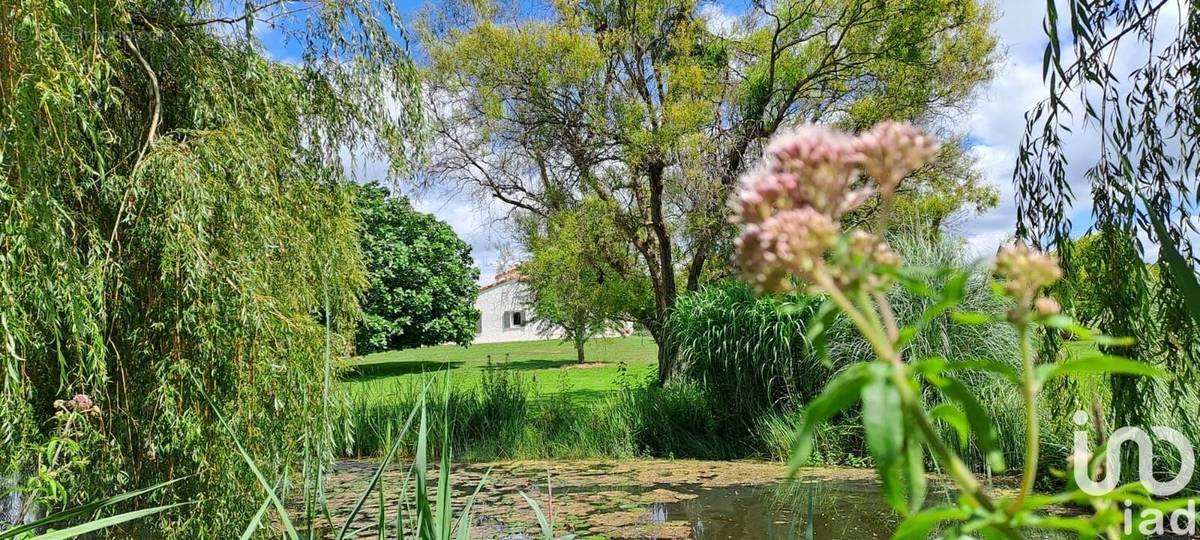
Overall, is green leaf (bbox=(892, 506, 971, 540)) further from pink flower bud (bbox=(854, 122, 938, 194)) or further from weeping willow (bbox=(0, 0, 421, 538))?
weeping willow (bbox=(0, 0, 421, 538))

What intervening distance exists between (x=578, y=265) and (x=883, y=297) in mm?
9428

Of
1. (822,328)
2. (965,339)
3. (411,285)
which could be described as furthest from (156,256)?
(411,285)

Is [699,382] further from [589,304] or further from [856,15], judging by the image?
[856,15]

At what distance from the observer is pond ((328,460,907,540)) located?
4676 mm

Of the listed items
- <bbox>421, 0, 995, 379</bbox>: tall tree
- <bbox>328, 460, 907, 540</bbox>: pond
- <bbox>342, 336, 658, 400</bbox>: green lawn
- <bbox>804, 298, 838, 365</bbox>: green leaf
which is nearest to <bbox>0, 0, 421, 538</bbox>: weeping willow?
<bbox>328, 460, 907, 540</bbox>: pond

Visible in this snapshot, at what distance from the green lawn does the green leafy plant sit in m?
7.15

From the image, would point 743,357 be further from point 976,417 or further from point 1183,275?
point 976,417

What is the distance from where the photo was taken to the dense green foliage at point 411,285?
1881 centimetres

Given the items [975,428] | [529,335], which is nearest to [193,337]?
[975,428]

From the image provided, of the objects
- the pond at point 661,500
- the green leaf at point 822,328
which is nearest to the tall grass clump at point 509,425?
the pond at point 661,500

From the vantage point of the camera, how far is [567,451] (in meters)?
7.23

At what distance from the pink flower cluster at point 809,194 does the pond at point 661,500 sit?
382cm

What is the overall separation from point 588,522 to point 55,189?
3.16 m

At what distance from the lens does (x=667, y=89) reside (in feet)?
29.8
